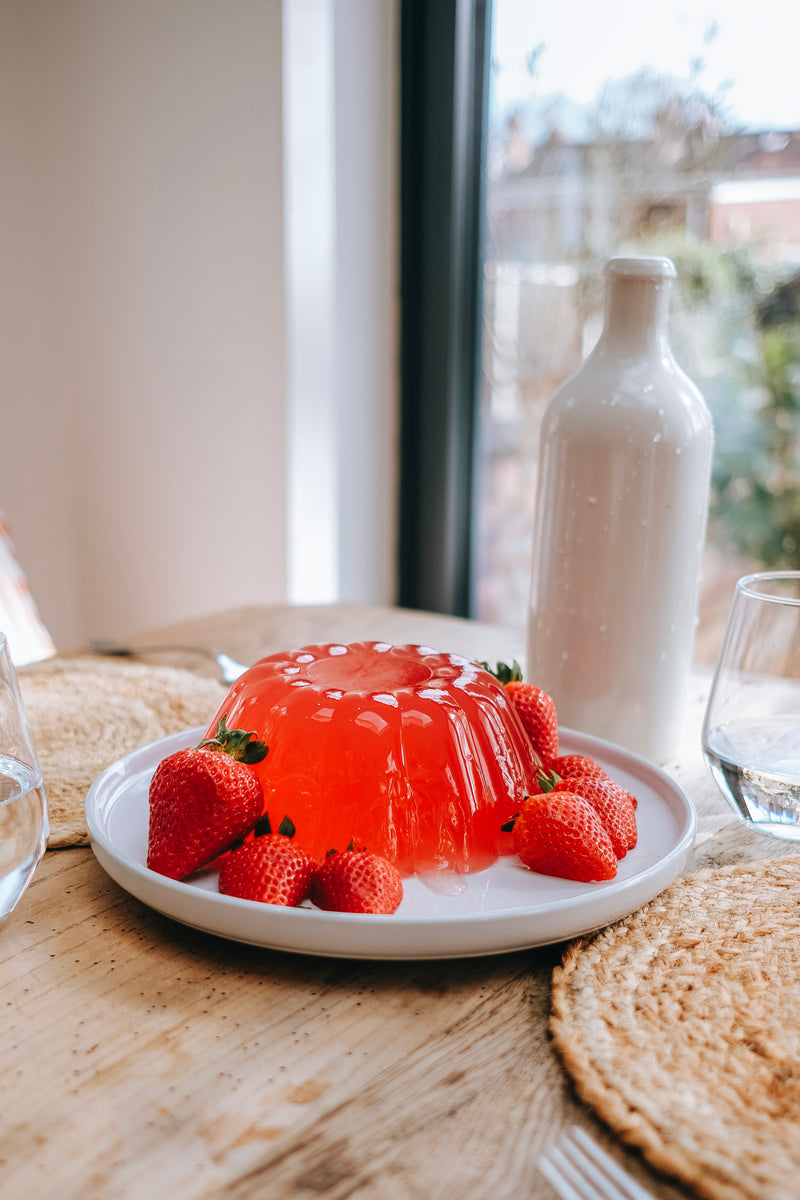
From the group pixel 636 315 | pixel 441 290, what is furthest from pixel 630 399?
pixel 441 290

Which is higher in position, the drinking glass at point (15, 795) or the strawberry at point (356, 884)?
the drinking glass at point (15, 795)

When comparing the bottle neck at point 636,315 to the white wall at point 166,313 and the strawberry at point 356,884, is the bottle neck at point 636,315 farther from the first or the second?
the white wall at point 166,313

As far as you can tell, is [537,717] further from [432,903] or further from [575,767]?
[432,903]

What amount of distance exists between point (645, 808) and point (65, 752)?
488 millimetres

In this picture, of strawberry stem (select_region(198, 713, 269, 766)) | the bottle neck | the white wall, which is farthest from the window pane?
strawberry stem (select_region(198, 713, 269, 766))

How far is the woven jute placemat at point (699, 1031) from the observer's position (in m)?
0.42

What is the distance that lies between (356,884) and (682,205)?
1.63 m

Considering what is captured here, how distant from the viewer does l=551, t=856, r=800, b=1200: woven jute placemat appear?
42 centimetres

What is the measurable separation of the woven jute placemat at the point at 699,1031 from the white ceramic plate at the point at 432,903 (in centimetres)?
3

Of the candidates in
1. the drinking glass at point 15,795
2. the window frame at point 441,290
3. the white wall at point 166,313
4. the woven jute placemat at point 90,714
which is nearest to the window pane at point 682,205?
the window frame at point 441,290

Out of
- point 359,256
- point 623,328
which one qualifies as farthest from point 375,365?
Result: point 623,328

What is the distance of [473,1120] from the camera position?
0.45 metres

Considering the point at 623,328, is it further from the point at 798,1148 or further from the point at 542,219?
the point at 542,219

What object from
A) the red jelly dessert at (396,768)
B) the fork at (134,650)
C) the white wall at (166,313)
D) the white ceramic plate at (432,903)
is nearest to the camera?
the white ceramic plate at (432,903)
